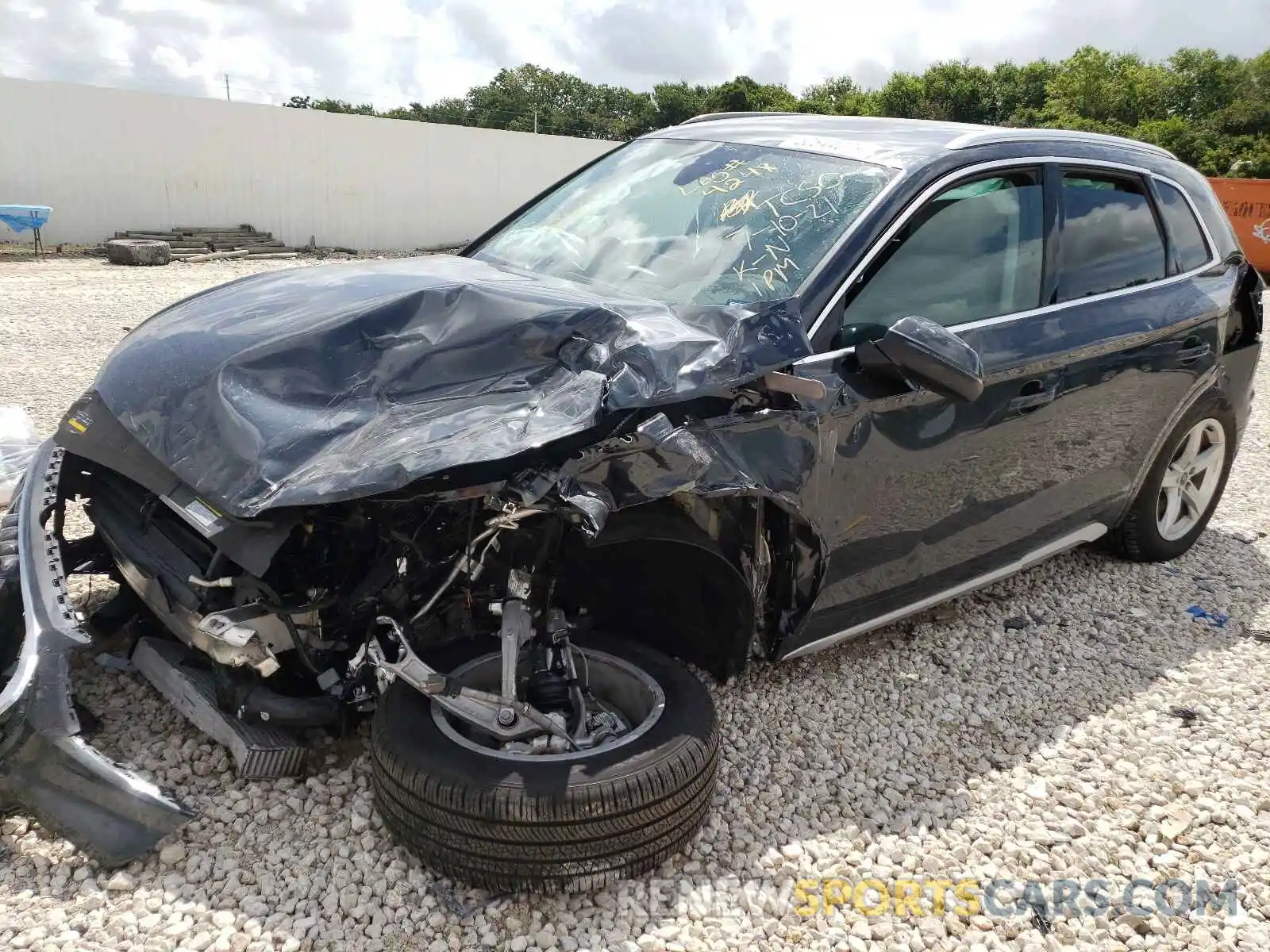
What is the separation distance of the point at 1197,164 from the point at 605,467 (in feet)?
119

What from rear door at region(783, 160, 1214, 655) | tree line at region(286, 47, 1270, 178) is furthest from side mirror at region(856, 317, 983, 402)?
tree line at region(286, 47, 1270, 178)

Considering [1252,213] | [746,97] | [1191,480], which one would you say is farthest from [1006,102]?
[1191,480]

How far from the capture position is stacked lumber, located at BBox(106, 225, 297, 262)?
17.5m

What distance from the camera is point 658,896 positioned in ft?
8.11

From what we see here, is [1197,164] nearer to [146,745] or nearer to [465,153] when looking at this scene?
[465,153]

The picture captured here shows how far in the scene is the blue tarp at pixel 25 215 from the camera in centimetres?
1534

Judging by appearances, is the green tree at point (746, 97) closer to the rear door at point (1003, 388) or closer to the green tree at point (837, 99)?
the green tree at point (837, 99)

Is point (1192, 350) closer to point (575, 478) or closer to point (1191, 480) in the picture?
point (1191, 480)

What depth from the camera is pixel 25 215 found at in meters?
15.5

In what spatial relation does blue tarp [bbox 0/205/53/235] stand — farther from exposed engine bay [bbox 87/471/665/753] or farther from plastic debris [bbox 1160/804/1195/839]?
plastic debris [bbox 1160/804/1195/839]

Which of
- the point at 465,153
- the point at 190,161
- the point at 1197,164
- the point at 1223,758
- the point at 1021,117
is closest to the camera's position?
the point at 1223,758

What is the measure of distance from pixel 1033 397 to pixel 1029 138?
38.6 inches

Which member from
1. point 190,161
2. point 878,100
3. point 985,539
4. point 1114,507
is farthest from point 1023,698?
point 878,100

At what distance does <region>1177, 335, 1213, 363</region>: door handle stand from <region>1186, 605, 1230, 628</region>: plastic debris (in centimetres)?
111
